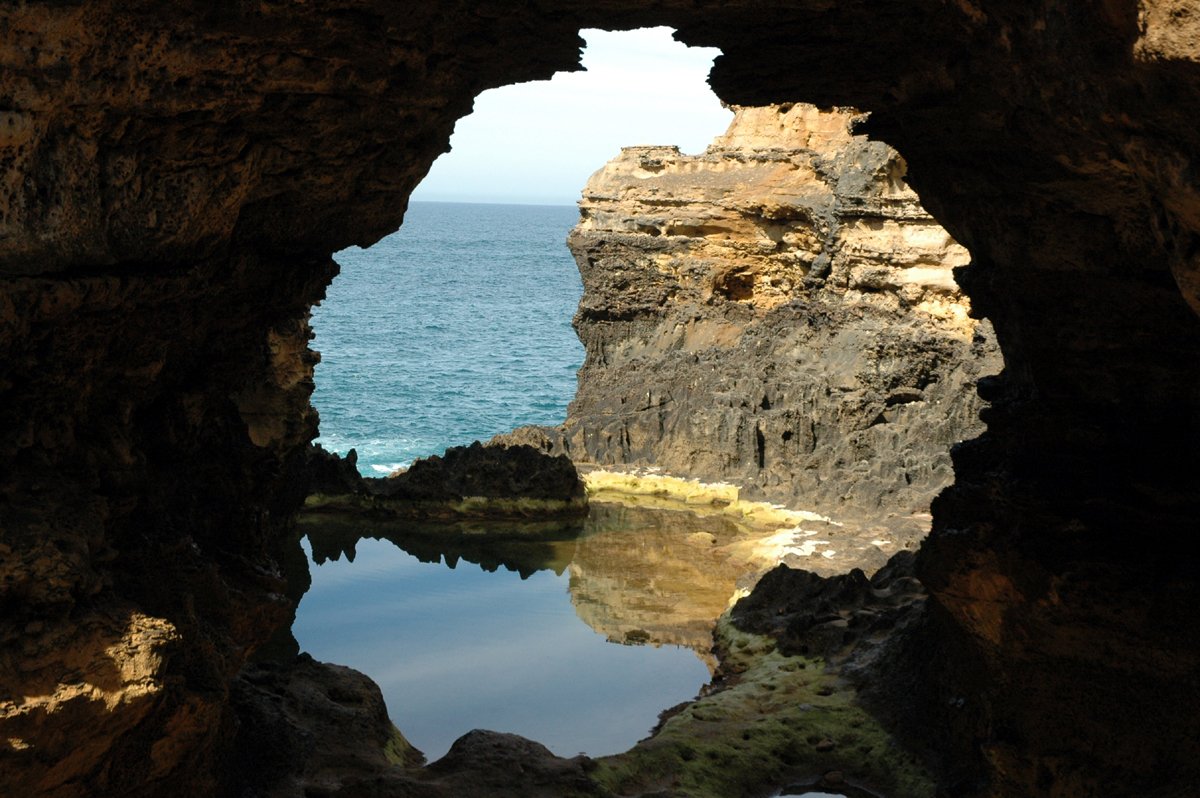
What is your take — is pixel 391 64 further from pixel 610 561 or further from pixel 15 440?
pixel 610 561

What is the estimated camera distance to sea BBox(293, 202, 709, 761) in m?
13.5

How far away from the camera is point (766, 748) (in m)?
11.6

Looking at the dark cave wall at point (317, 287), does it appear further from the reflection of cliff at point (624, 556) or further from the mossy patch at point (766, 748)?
the reflection of cliff at point (624, 556)

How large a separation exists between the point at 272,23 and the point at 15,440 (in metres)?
2.92

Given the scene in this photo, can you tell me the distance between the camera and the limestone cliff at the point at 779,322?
72.0ft

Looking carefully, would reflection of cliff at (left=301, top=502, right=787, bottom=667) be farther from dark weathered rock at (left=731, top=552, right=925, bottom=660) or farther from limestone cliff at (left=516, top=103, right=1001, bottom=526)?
limestone cliff at (left=516, top=103, right=1001, bottom=526)

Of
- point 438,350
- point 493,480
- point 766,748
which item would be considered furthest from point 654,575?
point 438,350

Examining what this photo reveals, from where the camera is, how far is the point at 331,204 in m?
9.66

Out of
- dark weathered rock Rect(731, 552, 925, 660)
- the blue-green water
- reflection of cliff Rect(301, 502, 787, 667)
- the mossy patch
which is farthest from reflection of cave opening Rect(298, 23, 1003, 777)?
the blue-green water

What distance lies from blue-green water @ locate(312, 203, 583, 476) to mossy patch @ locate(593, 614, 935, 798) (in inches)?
858

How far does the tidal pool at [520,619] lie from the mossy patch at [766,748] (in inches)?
35.8

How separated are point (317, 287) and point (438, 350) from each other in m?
53.4

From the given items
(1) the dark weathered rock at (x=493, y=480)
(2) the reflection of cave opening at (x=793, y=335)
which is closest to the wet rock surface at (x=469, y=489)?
(1) the dark weathered rock at (x=493, y=480)

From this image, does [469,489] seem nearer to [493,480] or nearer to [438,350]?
[493,480]
